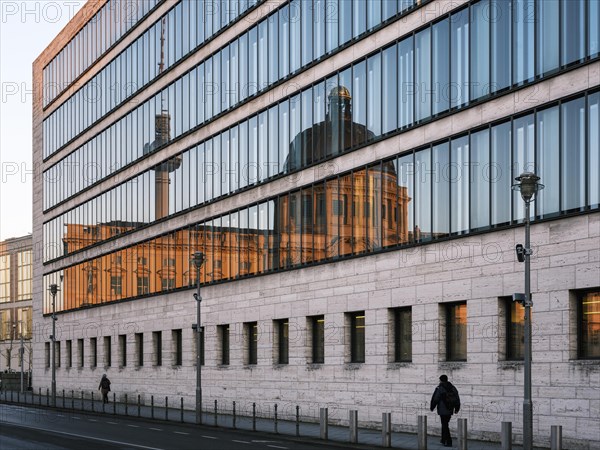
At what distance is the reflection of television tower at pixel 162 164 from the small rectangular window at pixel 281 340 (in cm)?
1539

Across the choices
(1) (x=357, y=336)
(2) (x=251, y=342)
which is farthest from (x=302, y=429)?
(2) (x=251, y=342)

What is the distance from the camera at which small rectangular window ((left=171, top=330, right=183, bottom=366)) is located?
2189 inches

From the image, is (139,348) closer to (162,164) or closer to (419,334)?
(162,164)

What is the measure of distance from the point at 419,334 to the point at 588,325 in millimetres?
7465

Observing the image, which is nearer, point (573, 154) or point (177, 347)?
point (573, 154)

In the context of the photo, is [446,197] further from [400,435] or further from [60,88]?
[60,88]

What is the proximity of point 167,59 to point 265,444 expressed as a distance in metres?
32.6

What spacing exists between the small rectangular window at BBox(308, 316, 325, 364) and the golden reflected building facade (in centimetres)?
11

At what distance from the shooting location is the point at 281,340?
44500 mm

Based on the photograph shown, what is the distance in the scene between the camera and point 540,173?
96.4ft

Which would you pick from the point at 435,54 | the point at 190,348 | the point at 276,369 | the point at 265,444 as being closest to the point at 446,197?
the point at 435,54

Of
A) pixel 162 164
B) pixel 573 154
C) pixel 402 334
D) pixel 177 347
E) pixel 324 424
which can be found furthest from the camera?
pixel 162 164

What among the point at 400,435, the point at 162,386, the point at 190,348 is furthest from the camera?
the point at 162,386

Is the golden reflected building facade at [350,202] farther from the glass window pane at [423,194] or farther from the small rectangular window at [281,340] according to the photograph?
the small rectangular window at [281,340]
